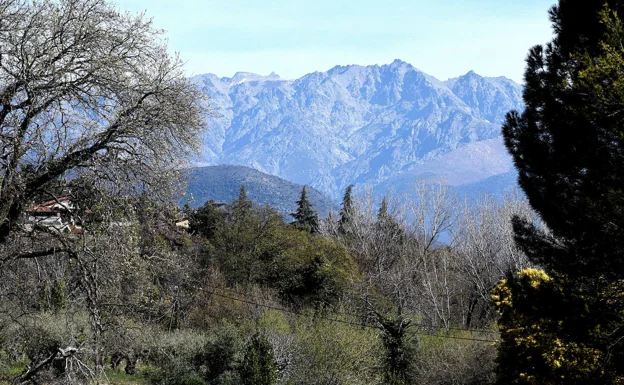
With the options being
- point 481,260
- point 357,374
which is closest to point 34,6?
point 357,374

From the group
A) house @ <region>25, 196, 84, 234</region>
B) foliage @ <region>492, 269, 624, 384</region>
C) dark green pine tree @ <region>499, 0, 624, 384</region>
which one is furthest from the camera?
foliage @ <region>492, 269, 624, 384</region>

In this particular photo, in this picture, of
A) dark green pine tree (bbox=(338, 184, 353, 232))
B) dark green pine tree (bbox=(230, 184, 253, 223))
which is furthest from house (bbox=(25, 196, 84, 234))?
dark green pine tree (bbox=(338, 184, 353, 232))

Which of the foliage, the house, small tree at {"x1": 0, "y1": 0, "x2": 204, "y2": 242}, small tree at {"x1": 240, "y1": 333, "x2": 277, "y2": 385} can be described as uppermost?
small tree at {"x1": 0, "y1": 0, "x2": 204, "y2": 242}

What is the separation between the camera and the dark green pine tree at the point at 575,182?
838 cm

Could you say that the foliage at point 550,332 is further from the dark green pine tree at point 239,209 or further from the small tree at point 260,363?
the dark green pine tree at point 239,209

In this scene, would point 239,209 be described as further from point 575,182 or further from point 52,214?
point 52,214

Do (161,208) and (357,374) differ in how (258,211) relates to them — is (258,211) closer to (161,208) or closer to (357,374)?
(357,374)

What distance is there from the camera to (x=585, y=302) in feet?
29.1

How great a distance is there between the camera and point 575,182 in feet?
31.4

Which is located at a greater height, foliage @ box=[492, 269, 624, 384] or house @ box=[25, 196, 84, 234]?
house @ box=[25, 196, 84, 234]

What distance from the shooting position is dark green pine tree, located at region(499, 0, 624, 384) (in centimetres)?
838

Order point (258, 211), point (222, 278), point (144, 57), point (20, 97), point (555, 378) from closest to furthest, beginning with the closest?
point (20, 97) → point (144, 57) → point (555, 378) → point (222, 278) → point (258, 211)

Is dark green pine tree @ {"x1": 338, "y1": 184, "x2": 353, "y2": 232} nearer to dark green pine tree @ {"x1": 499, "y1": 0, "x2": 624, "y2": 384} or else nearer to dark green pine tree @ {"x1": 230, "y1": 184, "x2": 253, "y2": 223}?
dark green pine tree @ {"x1": 230, "y1": 184, "x2": 253, "y2": 223}

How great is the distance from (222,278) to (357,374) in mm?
15061
